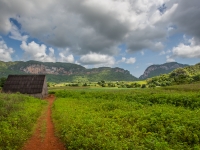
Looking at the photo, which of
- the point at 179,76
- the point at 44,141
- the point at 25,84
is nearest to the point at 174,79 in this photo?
the point at 179,76

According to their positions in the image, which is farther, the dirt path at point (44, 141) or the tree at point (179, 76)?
the tree at point (179, 76)

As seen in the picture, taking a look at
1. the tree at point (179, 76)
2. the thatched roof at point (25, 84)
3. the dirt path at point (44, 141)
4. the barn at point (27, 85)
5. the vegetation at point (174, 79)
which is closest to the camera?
the dirt path at point (44, 141)

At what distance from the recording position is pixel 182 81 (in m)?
82.1

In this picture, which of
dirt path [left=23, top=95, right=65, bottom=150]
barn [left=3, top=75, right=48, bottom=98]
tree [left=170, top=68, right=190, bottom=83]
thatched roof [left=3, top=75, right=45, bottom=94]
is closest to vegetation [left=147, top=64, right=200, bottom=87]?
tree [left=170, top=68, right=190, bottom=83]

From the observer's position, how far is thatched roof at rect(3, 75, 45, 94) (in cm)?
4578

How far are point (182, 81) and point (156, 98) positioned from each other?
65571 mm

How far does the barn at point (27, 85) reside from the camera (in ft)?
150

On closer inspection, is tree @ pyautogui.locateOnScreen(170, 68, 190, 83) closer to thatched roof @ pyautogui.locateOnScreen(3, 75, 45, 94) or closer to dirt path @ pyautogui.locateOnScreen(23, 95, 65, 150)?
thatched roof @ pyautogui.locateOnScreen(3, 75, 45, 94)

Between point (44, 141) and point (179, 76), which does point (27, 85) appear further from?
point (179, 76)

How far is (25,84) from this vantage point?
47.1m

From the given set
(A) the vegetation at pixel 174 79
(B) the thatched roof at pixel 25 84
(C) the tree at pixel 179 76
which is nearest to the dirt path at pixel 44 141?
(B) the thatched roof at pixel 25 84

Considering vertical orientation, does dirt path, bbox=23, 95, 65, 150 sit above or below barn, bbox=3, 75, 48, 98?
below

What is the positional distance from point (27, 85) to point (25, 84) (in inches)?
30.6

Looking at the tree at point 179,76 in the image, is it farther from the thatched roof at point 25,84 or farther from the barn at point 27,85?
the thatched roof at point 25,84
